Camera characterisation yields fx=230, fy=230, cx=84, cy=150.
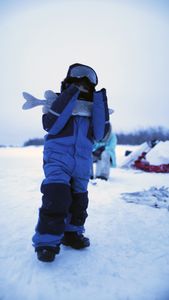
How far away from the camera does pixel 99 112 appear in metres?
1.67

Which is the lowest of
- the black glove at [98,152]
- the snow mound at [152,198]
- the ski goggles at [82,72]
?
the snow mound at [152,198]

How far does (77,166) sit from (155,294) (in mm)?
844

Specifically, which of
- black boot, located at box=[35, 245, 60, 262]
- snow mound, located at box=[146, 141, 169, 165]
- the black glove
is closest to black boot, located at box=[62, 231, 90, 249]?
black boot, located at box=[35, 245, 60, 262]

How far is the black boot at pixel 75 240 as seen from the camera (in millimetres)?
1612

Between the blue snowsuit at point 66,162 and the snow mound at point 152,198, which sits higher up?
the blue snowsuit at point 66,162

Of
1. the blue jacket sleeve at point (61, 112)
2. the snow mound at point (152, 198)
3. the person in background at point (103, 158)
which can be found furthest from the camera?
the person in background at point (103, 158)

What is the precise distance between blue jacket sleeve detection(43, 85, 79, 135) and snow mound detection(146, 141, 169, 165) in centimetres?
631

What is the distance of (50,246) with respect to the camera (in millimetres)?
1382

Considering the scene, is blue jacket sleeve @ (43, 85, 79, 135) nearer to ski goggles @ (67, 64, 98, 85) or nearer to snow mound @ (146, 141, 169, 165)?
ski goggles @ (67, 64, 98, 85)

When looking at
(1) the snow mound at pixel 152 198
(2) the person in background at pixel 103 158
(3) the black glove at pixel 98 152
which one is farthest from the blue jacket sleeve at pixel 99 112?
(3) the black glove at pixel 98 152

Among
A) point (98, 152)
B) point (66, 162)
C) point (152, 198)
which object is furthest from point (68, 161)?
point (98, 152)

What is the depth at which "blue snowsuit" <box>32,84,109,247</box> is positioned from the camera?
56.1 inches

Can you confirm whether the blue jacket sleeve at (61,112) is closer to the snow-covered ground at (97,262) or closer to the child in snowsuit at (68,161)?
the child in snowsuit at (68,161)

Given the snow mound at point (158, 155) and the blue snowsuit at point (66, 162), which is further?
the snow mound at point (158, 155)
